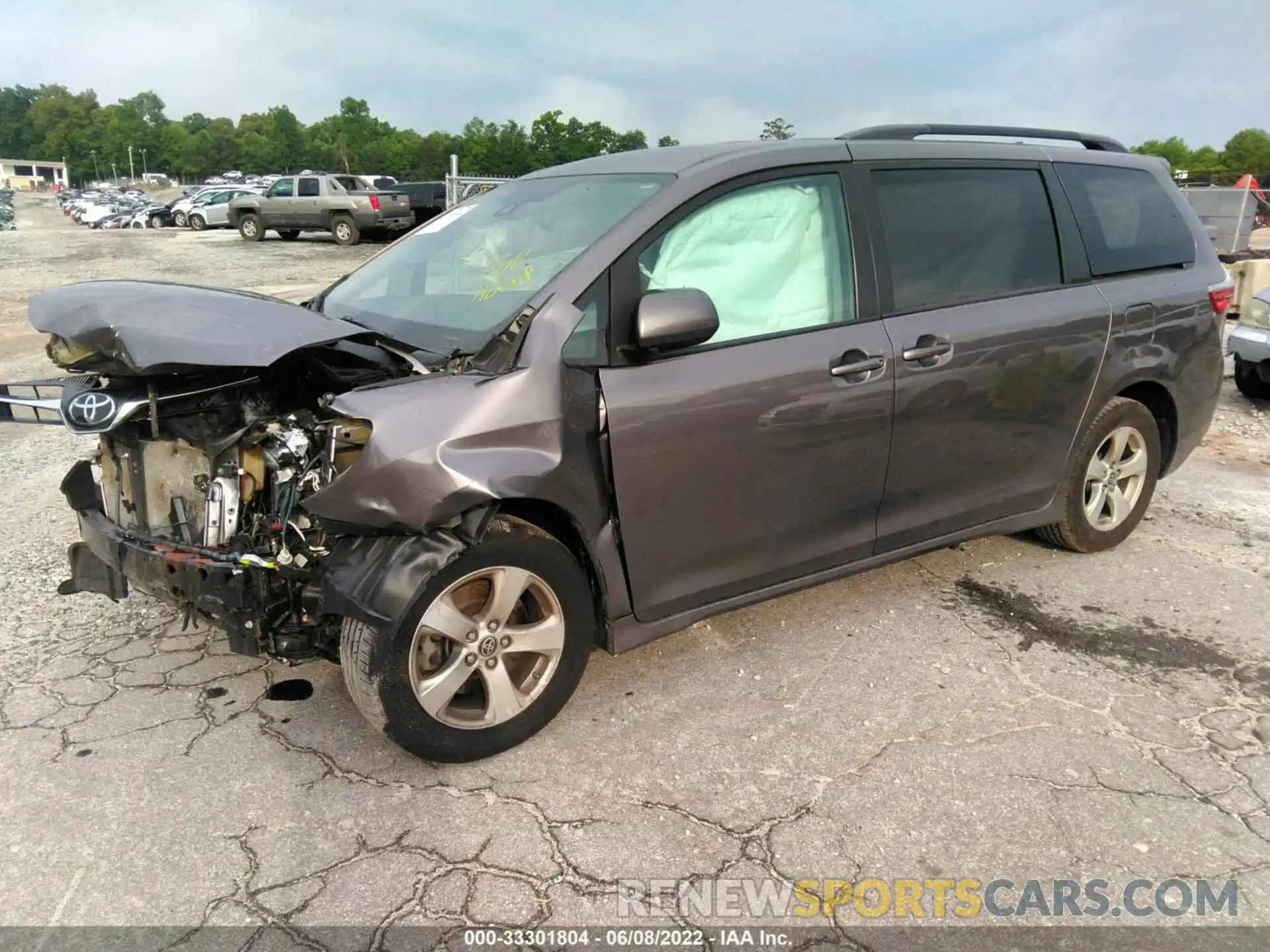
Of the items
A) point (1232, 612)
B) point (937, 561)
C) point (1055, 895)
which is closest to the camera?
point (1055, 895)

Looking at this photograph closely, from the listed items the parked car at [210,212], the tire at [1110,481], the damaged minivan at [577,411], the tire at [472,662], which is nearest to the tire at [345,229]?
the parked car at [210,212]

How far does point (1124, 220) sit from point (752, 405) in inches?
96.9

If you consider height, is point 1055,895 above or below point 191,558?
below

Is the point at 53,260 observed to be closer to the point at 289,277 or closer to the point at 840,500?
the point at 289,277

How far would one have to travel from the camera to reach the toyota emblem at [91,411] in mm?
2717

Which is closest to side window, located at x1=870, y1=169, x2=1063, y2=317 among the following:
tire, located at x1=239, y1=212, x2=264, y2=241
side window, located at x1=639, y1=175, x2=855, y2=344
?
side window, located at x1=639, y1=175, x2=855, y2=344

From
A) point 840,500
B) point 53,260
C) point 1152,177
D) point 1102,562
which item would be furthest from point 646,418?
point 53,260

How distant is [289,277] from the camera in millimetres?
17172

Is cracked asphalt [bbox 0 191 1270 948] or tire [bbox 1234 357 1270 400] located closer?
cracked asphalt [bbox 0 191 1270 948]

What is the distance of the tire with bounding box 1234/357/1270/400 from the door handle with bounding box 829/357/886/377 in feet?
20.7

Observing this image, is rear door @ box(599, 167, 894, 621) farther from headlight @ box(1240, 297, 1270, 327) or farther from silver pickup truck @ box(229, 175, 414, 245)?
silver pickup truck @ box(229, 175, 414, 245)

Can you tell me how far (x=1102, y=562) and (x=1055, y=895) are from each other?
8.34 feet

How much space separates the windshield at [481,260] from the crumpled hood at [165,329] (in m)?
0.40

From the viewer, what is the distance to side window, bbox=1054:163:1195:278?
4.16m
